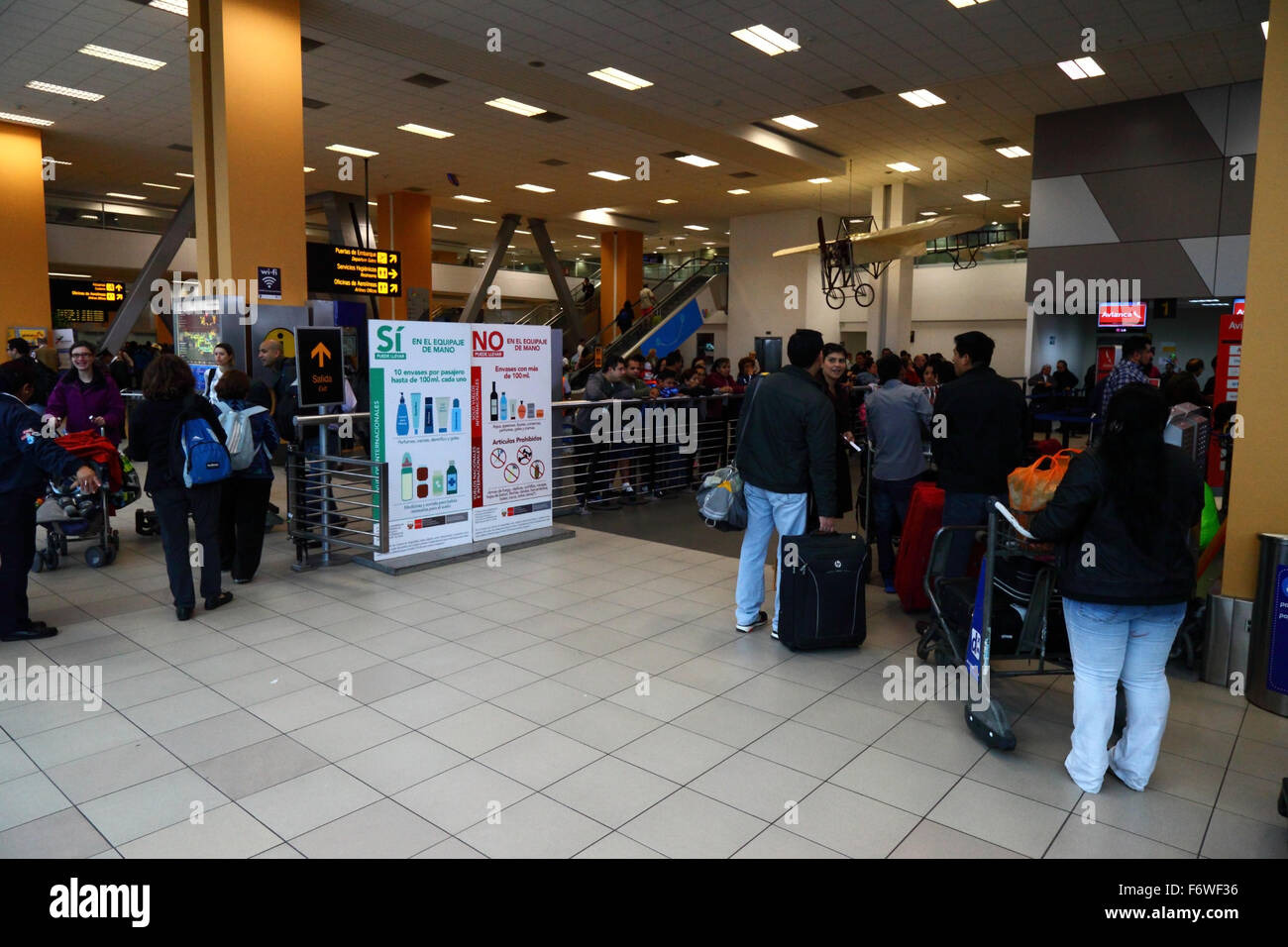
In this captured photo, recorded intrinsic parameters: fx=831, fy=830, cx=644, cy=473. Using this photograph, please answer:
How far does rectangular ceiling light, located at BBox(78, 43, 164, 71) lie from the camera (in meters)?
9.42

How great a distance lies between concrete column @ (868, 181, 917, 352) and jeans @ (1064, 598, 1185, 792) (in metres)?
15.2

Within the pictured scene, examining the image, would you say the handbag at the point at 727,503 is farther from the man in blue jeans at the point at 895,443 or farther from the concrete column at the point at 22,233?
the concrete column at the point at 22,233

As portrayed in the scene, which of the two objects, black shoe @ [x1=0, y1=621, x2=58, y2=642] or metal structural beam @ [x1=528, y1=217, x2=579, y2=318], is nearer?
black shoe @ [x1=0, y1=621, x2=58, y2=642]

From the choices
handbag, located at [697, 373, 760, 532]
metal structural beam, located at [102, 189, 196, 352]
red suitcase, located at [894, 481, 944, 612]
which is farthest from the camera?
metal structural beam, located at [102, 189, 196, 352]

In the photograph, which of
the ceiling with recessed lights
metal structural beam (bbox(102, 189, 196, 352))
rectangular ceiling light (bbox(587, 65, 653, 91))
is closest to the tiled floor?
the ceiling with recessed lights

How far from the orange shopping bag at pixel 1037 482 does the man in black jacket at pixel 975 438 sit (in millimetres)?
993

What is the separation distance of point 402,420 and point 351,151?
1046cm

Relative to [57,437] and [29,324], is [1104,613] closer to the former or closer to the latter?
[57,437]

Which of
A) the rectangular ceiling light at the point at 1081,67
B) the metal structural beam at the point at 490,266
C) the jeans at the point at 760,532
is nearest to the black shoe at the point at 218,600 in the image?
the jeans at the point at 760,532

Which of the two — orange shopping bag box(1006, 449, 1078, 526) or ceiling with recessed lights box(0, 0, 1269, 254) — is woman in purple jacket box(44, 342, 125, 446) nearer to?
ceiling with recessed lights box(0, 0, 1269, 254)

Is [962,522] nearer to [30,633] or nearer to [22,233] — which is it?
[30,633]

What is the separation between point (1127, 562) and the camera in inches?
112

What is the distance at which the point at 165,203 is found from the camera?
20562 mm
